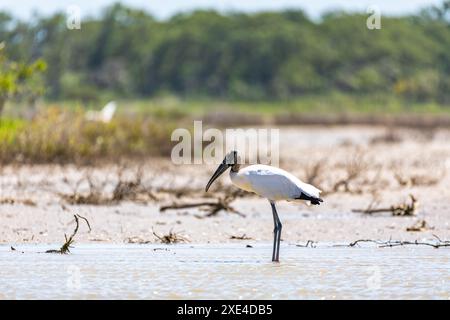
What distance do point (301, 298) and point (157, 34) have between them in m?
66.9

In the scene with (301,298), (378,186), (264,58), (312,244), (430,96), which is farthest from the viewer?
(264,58)

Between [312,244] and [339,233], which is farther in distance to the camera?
[339,233]

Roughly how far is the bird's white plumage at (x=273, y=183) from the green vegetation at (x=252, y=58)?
1978 inches

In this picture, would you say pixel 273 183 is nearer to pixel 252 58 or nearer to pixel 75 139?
pixel 75 139

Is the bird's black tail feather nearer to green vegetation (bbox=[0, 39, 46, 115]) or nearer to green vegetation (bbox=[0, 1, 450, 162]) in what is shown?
green vegetation (bbox=[0, 39, 46, 115])

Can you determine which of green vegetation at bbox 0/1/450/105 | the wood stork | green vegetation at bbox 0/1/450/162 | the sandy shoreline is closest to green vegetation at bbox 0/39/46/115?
the sandy shoreline

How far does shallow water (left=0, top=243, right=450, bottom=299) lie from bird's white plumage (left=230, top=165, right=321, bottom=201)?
1.50 feet

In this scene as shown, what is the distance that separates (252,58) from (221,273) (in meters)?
61.2

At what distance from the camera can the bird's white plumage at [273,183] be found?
898 cm

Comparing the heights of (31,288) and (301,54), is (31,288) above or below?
below

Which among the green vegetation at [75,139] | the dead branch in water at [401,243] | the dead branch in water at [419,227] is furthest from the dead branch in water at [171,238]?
the green vegetation at [75,139]

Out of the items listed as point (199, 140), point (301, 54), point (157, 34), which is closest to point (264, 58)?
point (301, 54)

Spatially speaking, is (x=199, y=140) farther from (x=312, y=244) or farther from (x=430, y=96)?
(x=430, y=96)

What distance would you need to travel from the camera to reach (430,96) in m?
62.0
